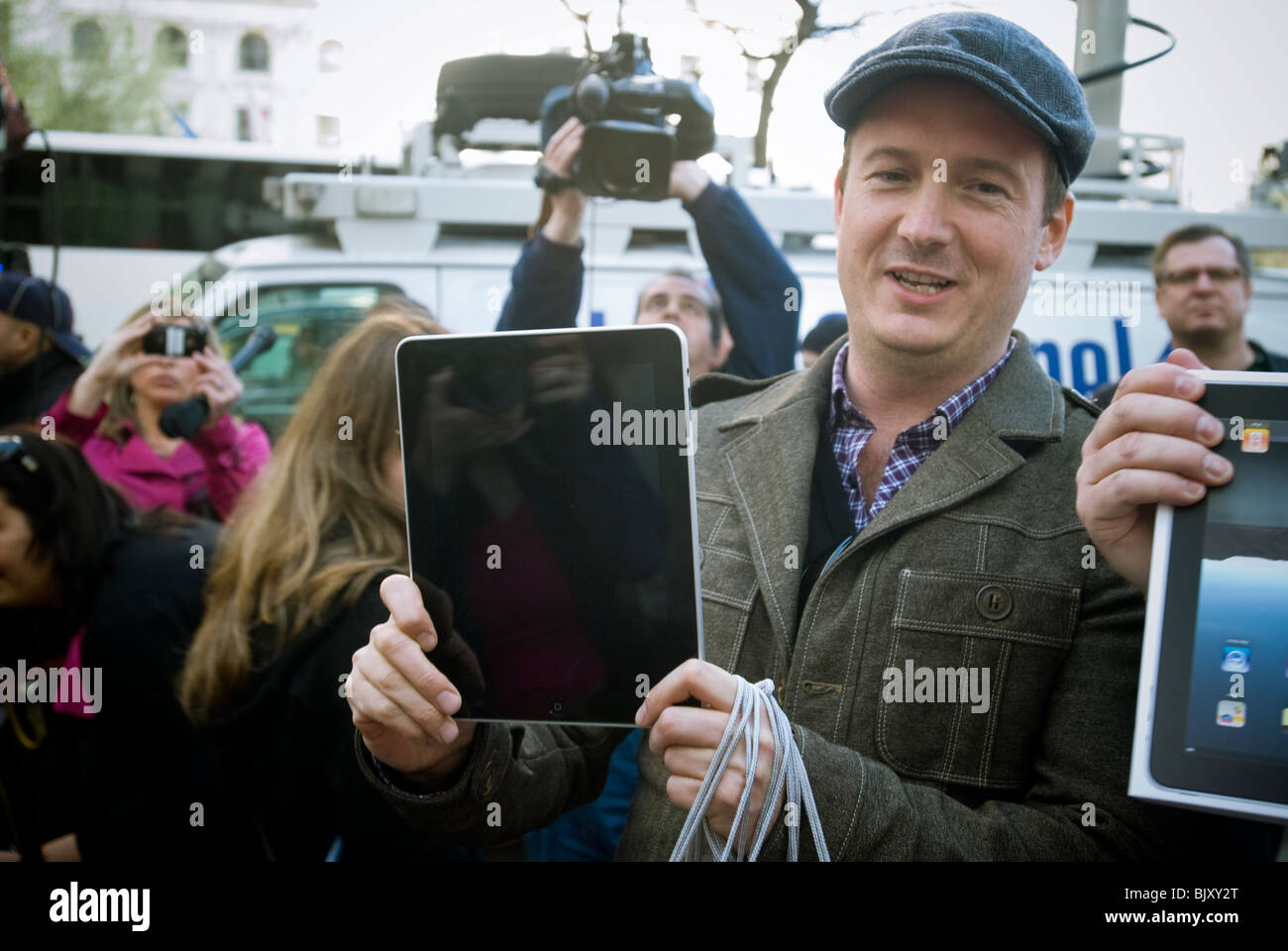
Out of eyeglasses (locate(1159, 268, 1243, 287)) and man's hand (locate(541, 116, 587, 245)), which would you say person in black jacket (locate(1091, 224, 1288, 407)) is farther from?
man's hand (locate(541, 116, 587, 245))

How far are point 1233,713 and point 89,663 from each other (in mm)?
1742

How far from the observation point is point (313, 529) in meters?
1.75

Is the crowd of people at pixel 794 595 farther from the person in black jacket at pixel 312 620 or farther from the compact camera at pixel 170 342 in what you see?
the compact camera at pixel 170 342

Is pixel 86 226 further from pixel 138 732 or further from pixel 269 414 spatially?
pixel 138 732

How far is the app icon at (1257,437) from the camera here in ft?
3.74

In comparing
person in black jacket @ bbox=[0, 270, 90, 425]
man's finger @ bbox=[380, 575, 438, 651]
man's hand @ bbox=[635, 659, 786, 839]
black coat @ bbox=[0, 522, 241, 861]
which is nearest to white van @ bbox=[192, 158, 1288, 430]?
person in black jacket @ bbox=[0, 270, 90, 425]

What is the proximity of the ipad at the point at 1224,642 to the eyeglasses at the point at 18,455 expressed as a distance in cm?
187

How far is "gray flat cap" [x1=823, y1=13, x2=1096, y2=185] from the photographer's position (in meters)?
1.24

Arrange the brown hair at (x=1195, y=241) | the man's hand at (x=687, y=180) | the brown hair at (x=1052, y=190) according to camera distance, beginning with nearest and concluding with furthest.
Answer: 1. the brown hair at (x=1052, y=190)
2. the man's hand at (x=687, y=180)
3. the brown hair at (x=1195, y=241)

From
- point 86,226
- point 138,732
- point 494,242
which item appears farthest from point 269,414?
point 86,226

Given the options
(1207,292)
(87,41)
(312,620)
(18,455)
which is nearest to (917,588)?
(312,620)

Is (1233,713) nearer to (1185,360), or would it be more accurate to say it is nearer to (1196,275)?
(1185,360)

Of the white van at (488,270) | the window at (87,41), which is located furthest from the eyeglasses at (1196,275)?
the window at (87,41)

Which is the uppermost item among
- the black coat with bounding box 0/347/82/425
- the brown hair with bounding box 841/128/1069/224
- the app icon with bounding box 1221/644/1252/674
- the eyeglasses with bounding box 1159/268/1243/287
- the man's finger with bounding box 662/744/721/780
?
the brown hair with bounding box 841/128/1069/224
